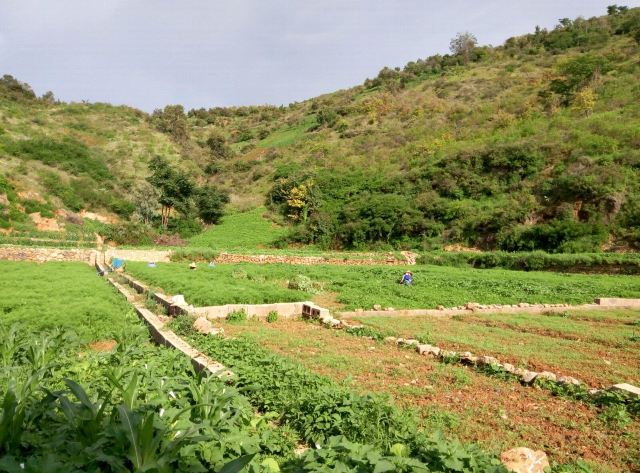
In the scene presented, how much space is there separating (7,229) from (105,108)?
45224mm

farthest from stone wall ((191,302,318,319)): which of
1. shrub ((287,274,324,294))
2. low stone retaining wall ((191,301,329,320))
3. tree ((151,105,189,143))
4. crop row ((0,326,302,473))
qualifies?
tree ((151,105,189,143))

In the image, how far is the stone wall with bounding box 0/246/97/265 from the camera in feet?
77.3

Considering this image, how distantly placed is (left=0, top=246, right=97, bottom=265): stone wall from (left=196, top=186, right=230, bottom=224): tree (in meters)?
18.8

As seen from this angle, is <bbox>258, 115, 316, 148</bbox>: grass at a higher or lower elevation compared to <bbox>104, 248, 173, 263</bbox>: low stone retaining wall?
higher

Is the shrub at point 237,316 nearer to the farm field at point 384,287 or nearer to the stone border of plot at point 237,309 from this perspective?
the stone border of plot at point 237,309

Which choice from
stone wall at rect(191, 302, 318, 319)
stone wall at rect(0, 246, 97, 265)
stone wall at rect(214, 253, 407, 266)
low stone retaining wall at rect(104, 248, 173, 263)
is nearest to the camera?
stone wall at rect(191, 302, 318, 319)

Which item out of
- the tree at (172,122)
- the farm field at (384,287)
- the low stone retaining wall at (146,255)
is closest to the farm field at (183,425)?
the farm field at (384,287)

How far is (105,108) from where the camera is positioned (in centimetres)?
6906

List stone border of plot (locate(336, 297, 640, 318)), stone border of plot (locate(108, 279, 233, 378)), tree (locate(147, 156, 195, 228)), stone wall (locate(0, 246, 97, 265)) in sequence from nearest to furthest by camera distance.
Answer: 1. stone border of plot (locate(108, 279, 233, 378))
2. stone border of plot (locate(336, 297, 640, 318))
3. stone wall (locate(0, 246, 97, 265))
4. tree (locate(147, 156, 195, 228))

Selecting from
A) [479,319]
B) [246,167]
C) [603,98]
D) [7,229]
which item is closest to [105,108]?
[246,167]

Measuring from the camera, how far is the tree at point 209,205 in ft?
143

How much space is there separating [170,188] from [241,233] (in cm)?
858

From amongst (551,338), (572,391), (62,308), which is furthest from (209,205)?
(572,391)

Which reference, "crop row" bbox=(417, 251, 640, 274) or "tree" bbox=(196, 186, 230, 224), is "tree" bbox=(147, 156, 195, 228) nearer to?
"tree" bbox=(196, 186, 230, 224)
